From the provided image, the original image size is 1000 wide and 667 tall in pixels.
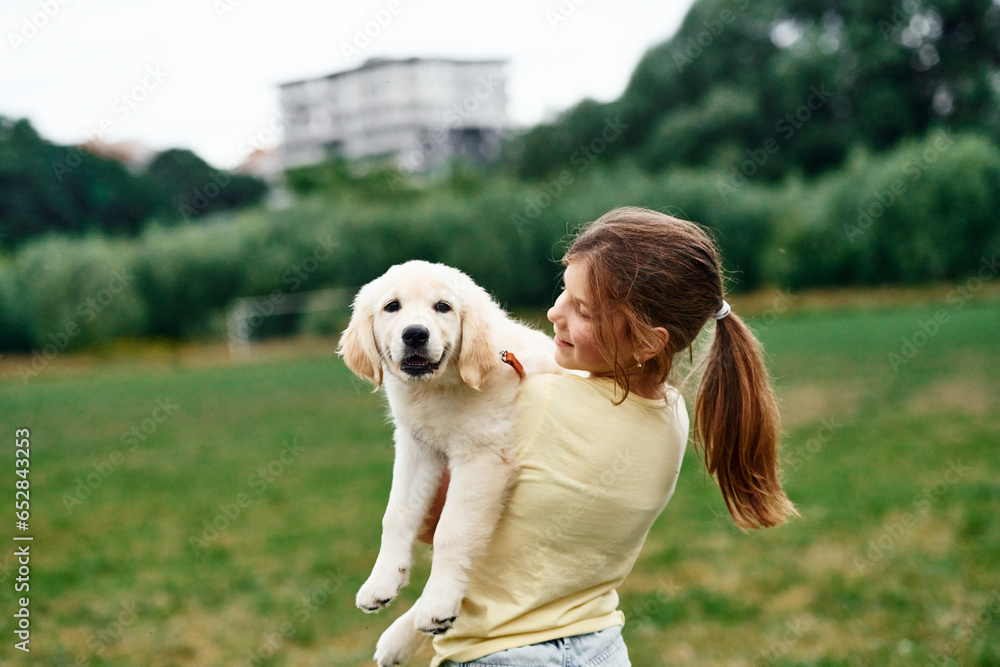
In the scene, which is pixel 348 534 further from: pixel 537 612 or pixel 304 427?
pixel 537 612

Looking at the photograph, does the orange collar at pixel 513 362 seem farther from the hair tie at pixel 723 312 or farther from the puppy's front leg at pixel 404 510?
the hair tie at pixel 723 312

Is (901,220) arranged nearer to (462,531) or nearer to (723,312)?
(723,312)

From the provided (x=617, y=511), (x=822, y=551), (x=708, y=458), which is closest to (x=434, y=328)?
(x=617, y=511)

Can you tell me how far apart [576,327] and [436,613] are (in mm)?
728

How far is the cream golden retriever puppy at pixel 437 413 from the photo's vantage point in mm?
2027

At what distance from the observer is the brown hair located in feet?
6.92

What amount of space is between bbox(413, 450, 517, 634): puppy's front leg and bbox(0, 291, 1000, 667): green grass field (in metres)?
3.64

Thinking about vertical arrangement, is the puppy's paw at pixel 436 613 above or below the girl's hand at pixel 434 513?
below

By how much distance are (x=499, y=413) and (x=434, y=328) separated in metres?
0.26

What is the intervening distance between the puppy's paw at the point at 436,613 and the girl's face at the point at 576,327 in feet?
2.03

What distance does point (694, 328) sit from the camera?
87.0 inches

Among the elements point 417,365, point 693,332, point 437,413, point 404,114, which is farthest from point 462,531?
point 404,114

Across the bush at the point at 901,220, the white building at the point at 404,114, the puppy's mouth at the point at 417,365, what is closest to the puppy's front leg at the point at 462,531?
the puppy's mouth at the point at 417,365

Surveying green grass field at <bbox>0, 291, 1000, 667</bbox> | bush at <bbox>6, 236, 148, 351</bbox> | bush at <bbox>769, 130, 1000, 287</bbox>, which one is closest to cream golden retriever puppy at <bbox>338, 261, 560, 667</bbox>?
green grass field at <bbox>0, 291, 1000, 667</bbox>
